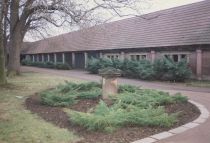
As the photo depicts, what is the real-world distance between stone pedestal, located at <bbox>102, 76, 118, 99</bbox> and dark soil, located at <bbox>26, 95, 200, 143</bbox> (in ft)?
1.50

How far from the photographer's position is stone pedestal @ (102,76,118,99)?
12.1 metres

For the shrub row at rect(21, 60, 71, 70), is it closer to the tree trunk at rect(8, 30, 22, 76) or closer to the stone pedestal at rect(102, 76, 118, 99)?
the tree trunk at rect(8, 30, 22, 76)

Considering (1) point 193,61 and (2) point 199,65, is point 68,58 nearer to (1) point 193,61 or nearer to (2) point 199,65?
(1) point 193,61

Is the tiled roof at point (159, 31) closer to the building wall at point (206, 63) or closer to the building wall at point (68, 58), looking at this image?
the building wall at point (206, 63)

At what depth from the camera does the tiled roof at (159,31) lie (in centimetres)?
2460

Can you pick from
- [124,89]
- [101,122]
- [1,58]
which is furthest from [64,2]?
[101,122]

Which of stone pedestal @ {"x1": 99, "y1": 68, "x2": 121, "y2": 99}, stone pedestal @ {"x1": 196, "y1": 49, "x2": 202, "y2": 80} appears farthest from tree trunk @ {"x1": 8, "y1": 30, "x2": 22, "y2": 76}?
stone pedestal @ {"x1": 99, "y1": 68, "x2": 121, "y2": 99}

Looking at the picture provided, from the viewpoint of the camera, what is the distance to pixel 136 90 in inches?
508

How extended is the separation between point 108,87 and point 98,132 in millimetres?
4451

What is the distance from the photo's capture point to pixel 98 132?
7.79 meters

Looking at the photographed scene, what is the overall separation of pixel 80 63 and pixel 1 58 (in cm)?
2501

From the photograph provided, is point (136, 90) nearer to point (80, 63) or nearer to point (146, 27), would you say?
point (146, 27)

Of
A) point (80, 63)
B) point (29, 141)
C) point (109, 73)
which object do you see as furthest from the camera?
point (80, 63)

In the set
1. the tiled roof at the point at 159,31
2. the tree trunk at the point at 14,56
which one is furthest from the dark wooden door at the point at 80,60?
the tree trunk at the point at 14,56
